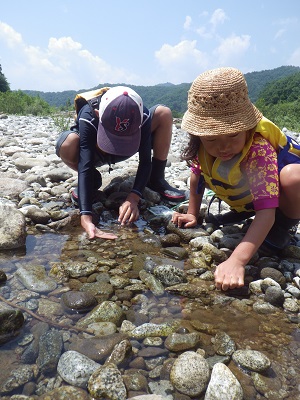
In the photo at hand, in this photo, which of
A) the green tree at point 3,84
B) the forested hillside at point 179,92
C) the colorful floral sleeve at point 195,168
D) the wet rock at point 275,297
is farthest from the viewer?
the forested hillside at point 179,92

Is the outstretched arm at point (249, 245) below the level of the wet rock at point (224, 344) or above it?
above

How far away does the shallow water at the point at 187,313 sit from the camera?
146cm

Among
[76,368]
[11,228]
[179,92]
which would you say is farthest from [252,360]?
[179,92]

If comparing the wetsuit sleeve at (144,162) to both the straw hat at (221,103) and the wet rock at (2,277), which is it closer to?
the straw hat at (221,103)

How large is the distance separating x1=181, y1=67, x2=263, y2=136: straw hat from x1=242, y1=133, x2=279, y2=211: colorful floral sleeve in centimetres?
17

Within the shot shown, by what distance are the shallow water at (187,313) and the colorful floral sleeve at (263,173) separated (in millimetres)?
598

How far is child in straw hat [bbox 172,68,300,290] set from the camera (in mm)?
1949

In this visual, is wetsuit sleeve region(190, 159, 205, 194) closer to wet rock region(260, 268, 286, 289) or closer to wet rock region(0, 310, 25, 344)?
wet rock region(260, 268, 286, 289)

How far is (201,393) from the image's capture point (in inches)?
52.3

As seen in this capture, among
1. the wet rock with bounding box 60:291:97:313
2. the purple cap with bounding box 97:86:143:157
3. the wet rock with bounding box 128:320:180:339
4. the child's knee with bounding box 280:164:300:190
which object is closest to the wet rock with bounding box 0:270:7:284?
the wet rock with bounding box 60:291:97:313

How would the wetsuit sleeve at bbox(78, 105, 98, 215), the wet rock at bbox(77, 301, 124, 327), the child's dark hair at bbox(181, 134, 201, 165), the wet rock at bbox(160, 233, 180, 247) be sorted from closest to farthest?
1. the wet rock at bbox(77, 301, 124, 327)
2. the child's dark hair at bbox(181, 134, 201, 165)
3. the wet rock at bbox(160, 233, 180, 247)
4. the wetsuit sleeve at bbox(78, 105, 98, 215)

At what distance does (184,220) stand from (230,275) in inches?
36.5

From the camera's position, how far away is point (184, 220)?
114 inches

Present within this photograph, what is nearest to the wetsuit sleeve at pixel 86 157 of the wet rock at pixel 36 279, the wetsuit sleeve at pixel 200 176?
the wet rock at pixel 36 279
